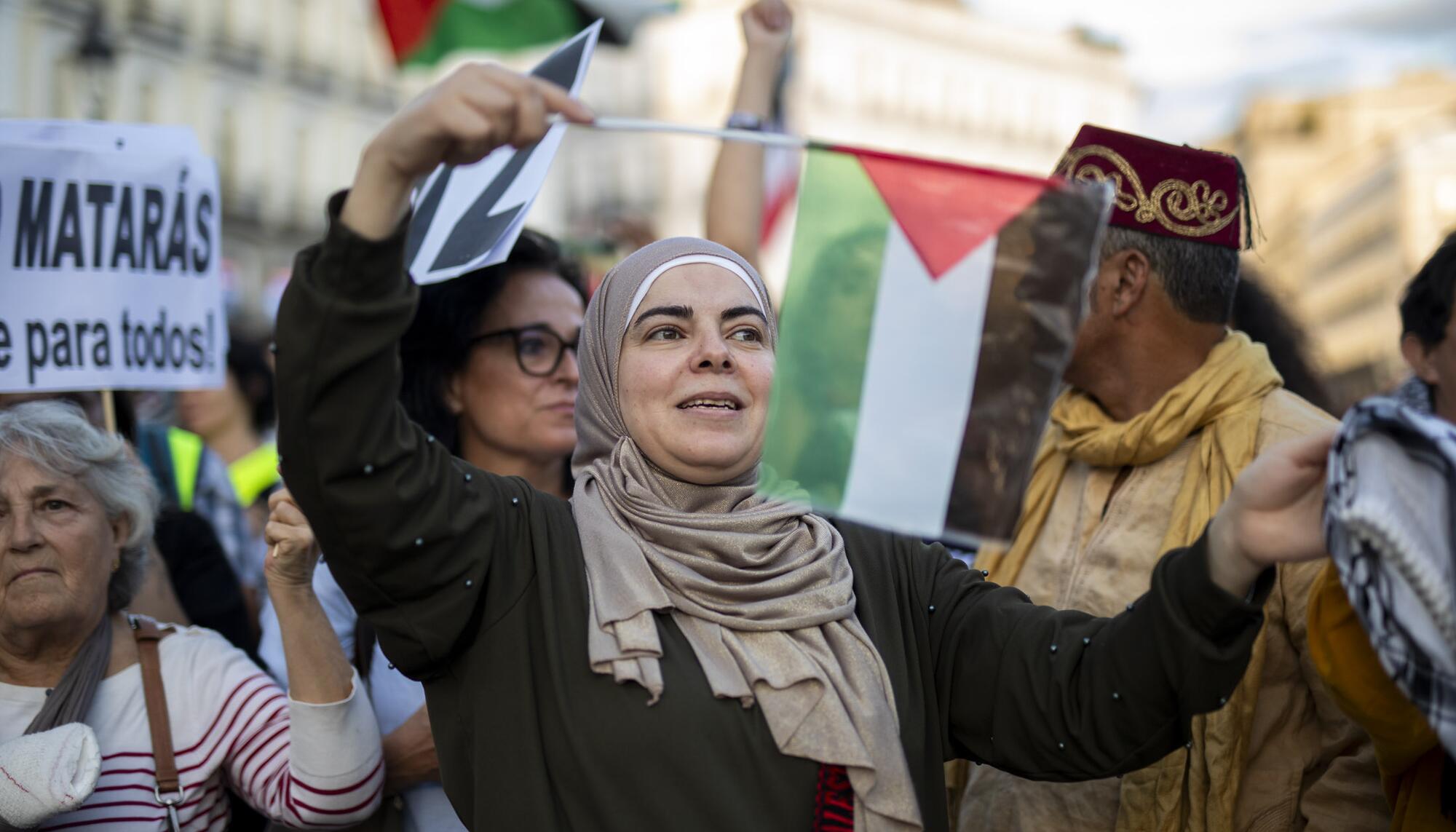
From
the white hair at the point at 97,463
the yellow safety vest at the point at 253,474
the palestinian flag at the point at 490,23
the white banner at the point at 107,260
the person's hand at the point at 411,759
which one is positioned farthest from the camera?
the palestinian flag at the point at 490,23

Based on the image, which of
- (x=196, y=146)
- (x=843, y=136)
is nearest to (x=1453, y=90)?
(x=843, y=136)

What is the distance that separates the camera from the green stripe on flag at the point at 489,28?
708 centimetres

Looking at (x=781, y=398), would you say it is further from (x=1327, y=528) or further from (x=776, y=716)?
(x=1327, y=528)

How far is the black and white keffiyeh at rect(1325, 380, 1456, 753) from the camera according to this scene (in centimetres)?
207

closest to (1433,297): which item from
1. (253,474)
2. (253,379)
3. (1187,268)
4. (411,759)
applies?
(1187,268)

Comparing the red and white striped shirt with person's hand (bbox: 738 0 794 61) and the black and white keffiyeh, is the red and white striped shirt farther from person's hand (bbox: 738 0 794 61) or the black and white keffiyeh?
person's hand (bbox: 738 0 794 61)

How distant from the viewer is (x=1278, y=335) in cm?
502

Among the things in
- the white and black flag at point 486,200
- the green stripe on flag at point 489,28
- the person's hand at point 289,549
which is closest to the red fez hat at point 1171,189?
the white and black flag at point 486,200

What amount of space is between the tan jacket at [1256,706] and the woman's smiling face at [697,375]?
1.11 m

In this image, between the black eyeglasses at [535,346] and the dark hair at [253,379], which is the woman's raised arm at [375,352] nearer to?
the black eyeglasses at [535,346]

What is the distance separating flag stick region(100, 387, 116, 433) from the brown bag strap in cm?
73

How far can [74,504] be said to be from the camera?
129 inches

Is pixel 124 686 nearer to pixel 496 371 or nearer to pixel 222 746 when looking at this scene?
pixel 222 746

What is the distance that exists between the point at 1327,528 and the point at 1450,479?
179 millimetres
